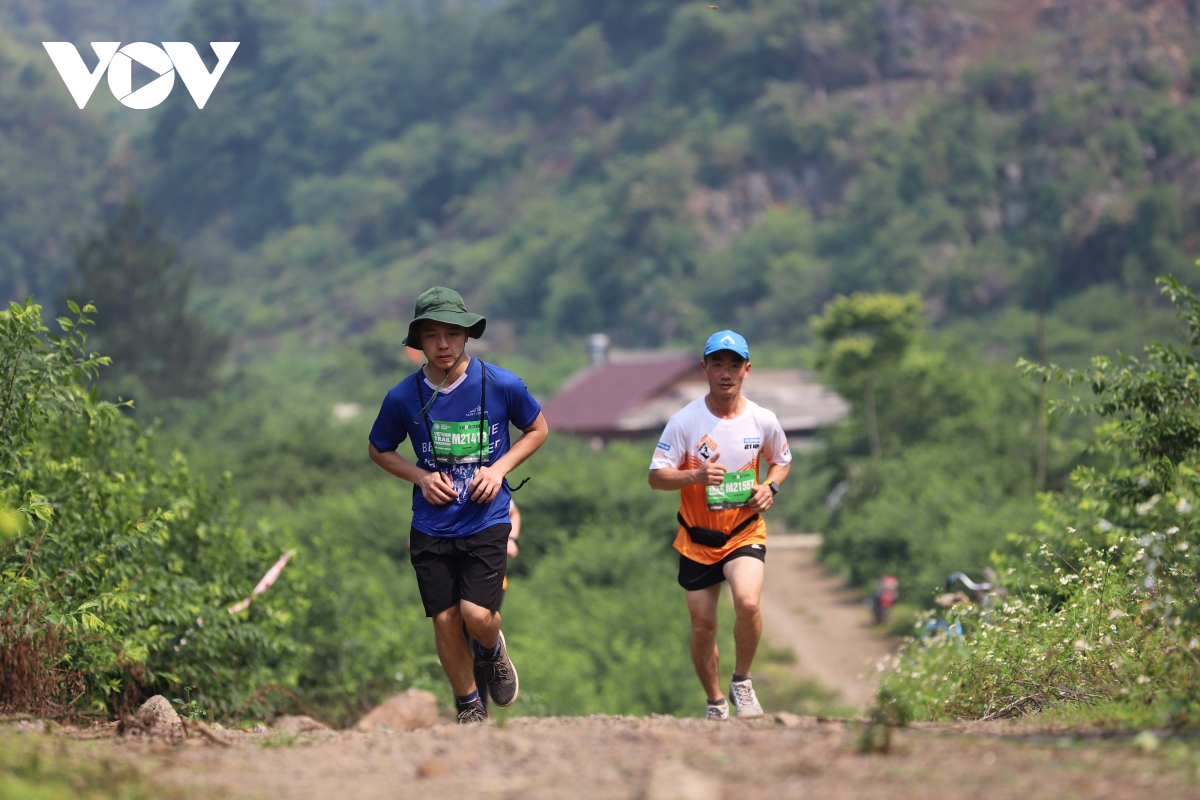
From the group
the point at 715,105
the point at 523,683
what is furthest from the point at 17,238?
the point at 523,683

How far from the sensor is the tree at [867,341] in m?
42.2

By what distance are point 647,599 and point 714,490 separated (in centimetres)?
1923

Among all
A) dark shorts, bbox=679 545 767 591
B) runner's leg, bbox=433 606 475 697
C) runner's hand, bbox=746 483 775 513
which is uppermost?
runner's hand, bbox=746 483 775 513

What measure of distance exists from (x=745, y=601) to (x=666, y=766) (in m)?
2.63

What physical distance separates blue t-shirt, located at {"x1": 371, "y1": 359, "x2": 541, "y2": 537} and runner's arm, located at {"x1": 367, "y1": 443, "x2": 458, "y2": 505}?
2.9 inches

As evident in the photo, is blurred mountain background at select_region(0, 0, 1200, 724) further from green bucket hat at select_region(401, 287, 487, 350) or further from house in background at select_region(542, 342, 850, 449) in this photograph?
green bucket hat at select_region(401, 287, 487, 350)

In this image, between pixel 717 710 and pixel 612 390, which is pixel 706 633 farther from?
pixel 612 390

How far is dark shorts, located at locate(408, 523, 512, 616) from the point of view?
23.7 feet

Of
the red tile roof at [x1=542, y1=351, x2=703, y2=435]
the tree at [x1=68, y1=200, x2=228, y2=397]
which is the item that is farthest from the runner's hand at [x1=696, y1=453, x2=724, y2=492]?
the tree at [x1=68, y1=200, x2=228, y2=397]

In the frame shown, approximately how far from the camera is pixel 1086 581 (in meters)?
8.39

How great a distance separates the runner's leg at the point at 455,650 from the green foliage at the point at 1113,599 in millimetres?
2540

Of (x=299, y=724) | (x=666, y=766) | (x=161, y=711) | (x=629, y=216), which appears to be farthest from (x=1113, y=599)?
(x=629, y=216)

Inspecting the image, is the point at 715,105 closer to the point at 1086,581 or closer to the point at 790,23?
the point at 790,23

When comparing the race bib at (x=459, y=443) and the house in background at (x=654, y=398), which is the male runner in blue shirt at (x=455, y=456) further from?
the house in background at (x=654, y=398)
